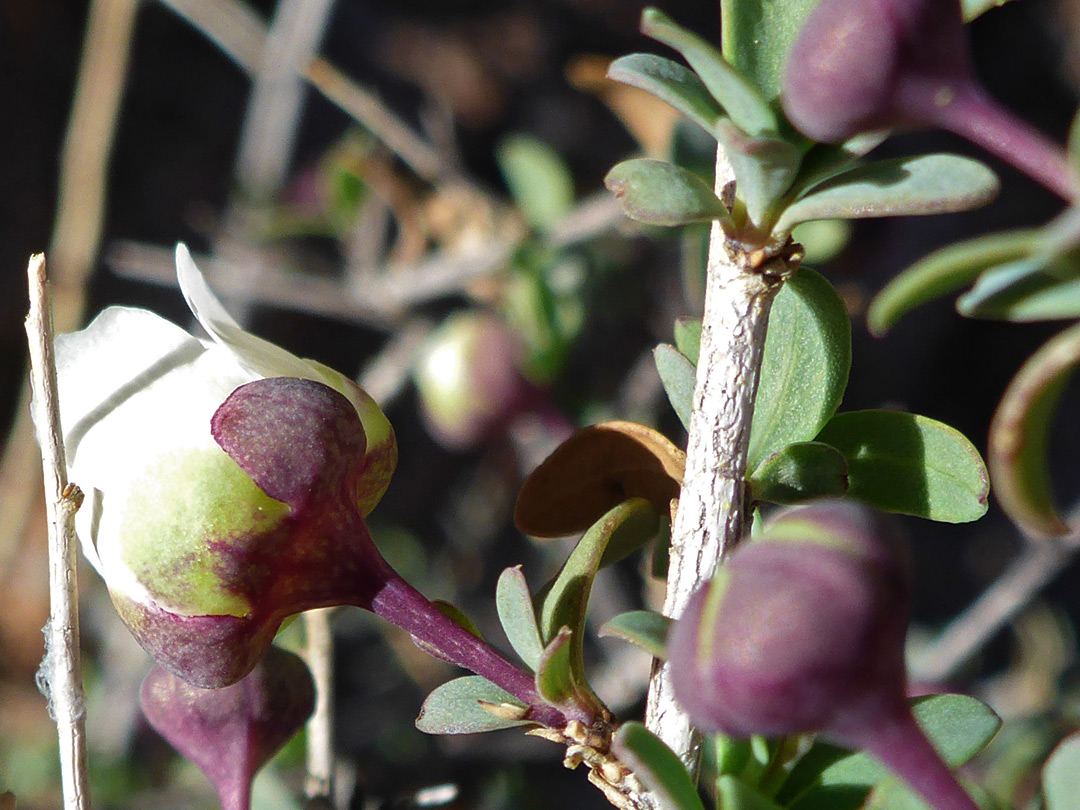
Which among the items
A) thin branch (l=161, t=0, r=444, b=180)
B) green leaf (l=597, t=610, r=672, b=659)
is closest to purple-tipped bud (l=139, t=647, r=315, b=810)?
green leaf (l=597, t=610, r=672, b=659)

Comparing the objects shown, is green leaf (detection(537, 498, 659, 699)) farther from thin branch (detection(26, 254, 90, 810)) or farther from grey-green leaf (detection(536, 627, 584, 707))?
thin branch (detection(26, 254, 90, 810))

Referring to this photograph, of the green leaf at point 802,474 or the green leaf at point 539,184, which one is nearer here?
the green leaf at point 802,474

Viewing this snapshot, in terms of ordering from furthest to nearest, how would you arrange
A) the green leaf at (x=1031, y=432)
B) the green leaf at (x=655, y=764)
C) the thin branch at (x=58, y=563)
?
the thin branch at (x=58, y=563)
the green leaf at (x=655, y=764)
the green leaf at (x=1031, y=432)

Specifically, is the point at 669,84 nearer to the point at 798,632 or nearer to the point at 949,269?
the point at 949,269

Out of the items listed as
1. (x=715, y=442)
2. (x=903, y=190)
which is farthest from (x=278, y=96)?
(x=903, y=190)

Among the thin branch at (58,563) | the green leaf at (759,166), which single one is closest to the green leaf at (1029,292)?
the green leaf at (759,166)

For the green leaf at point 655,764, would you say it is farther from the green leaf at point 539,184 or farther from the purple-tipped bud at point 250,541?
the green leaf at point 539,184

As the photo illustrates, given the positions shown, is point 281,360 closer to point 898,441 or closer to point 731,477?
point 731,477
